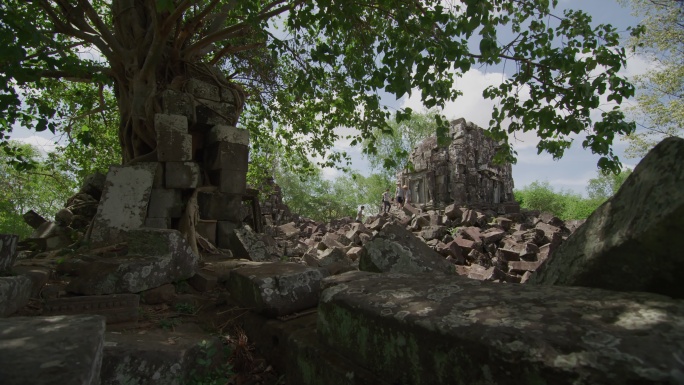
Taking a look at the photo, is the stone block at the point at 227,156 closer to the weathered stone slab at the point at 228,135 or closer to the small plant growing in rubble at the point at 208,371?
the weathered stone slab at the point at 228,135

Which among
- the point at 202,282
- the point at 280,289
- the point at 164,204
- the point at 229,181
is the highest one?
the point at 229,181

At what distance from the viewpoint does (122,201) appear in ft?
15.6

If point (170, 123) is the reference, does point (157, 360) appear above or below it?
below

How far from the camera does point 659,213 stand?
1313mm

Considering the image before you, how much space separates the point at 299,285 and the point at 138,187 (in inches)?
134

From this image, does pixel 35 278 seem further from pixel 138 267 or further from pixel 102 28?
pixel 102 28

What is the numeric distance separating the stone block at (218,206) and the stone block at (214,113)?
1.08 meters

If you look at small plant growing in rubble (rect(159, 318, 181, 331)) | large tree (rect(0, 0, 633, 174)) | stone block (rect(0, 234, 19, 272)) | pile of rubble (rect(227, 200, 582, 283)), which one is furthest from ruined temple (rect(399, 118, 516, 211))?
stone block (rect(0, 234, 19, 272))

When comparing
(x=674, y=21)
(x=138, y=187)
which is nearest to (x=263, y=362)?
(x=138, y=187)

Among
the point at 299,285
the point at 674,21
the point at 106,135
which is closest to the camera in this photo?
the point at 299,285

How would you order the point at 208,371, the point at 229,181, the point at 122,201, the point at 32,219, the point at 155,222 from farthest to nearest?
the point at 32,219 < the point at 229,181 < the point at 155,222 < the point at 122,201 < the point at 208,371

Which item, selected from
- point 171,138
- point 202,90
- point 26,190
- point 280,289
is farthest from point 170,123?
point 26,190

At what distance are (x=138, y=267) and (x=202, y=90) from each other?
11.8 ft

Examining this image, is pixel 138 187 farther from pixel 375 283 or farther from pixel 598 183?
pixel 598 183
